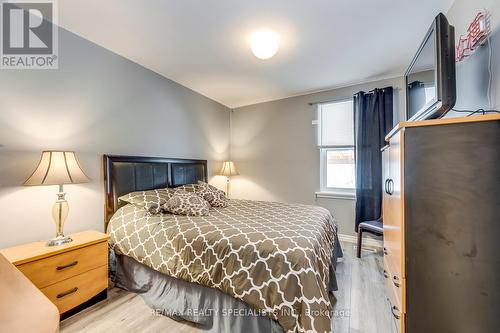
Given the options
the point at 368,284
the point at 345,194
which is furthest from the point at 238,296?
the point at 345,194

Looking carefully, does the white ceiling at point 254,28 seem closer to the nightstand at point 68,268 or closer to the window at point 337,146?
the window at point 337,146

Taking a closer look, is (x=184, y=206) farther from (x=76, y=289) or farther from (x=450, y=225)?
(x=450, y=225)

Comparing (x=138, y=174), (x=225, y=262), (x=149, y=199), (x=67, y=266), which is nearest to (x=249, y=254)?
(x=225, y=262)

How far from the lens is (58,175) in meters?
1.69

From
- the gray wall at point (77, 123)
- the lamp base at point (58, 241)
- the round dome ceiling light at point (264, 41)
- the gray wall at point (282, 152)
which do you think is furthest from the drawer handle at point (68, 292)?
the gray wall at point (282, 152)

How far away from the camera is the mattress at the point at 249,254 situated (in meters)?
1.24

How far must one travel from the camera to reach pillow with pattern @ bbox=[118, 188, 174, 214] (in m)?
2.16

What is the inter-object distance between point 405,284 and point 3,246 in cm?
274

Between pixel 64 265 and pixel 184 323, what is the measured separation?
102 cm

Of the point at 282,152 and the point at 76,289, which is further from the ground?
the point at 282,152

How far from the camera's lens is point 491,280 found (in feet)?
2.94

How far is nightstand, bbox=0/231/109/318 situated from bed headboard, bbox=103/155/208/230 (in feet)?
1.64

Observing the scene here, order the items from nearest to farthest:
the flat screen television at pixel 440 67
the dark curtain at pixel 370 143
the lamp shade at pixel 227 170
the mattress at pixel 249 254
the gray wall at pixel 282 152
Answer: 1. the flat screen television at pixel 440 67
2. the mattress at pixel 249 254
3. the dark curtain at pixel 370 143
4. the gray wall at pixel 282 152
5. the lamp shade at pixel 227 170

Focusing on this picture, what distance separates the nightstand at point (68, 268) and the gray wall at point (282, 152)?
2709 mm
